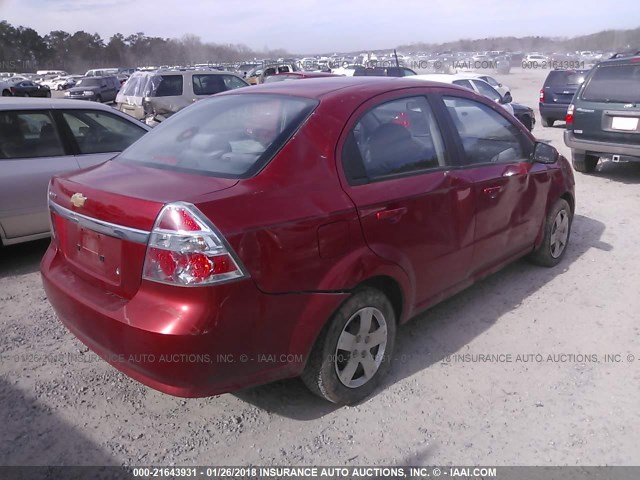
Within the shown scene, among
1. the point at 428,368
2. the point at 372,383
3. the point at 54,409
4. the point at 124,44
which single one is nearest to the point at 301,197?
the point at 372,383

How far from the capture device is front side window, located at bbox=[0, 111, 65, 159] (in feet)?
16.0

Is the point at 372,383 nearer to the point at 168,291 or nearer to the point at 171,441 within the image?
the point at 171,441

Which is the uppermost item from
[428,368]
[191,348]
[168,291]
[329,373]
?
[168,291]

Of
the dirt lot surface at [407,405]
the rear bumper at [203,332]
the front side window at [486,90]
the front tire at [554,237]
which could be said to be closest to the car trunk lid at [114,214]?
the rear bumper at [203,332]

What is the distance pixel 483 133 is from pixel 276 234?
2228 mm

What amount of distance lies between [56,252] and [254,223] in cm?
140

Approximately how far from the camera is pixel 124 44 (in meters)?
88.7

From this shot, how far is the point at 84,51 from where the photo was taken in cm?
8150

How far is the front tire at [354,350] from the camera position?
9.08ft

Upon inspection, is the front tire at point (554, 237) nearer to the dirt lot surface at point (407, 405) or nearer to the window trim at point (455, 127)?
the dirt lot surface at point (407, 405)

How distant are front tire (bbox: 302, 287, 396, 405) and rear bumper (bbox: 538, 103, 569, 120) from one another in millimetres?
13543

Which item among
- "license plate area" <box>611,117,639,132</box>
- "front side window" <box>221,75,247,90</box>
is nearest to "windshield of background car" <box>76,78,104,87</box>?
"front side window" <box>221,75,247,90</box>

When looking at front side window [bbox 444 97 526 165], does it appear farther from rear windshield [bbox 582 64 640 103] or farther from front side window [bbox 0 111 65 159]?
rear windshield [bbox 582 64 640 103]

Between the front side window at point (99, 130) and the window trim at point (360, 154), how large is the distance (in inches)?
133
